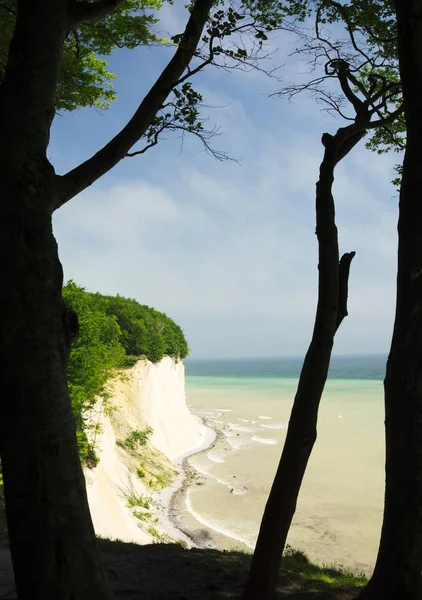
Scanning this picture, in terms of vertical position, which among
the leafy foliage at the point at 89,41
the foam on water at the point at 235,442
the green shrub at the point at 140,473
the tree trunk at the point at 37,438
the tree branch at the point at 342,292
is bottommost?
the foam on water at the point at 235,442

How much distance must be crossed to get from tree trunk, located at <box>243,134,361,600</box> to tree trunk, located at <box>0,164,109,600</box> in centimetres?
220

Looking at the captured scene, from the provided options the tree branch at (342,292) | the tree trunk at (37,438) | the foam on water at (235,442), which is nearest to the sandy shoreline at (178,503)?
the foam on water at (235,442)

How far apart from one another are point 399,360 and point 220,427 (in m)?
42.3

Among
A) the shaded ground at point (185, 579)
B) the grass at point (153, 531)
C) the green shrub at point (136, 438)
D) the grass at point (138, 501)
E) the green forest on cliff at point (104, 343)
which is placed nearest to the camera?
the shaded ground at point (185, 579)

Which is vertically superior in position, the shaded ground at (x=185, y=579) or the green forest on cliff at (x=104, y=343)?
the green forest on cliff at (x=104, y=343)

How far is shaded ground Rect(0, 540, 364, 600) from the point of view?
222 inches

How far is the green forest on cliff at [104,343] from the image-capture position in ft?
63.6

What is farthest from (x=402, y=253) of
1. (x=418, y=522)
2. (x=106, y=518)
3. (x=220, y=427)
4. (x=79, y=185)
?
(x=220, y=427)

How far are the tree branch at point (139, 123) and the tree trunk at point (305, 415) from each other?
2.07 metres

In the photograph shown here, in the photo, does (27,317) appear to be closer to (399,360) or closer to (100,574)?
(100,574)

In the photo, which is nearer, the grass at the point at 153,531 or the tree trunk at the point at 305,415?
the tree trunk at the point at 305,415

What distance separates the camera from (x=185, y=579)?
6.21m

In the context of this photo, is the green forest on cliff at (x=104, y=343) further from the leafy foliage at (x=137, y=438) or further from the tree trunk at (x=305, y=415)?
the tree trunk at (x=305, y=415)

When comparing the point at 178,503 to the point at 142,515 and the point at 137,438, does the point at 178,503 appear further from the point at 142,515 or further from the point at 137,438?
the point at 137,438
